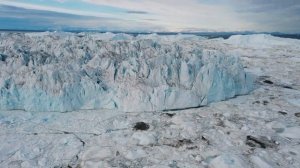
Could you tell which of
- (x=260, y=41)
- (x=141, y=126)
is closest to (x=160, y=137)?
(x=141, y=126)

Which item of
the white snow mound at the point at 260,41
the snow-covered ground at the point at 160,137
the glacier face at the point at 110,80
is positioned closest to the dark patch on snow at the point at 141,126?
the snow-covered ground at the point at 160,137

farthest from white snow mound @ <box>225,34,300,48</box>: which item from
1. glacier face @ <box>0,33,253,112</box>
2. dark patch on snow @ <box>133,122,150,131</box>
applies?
dark patch on snow @ <box>133,122,150,131</box>

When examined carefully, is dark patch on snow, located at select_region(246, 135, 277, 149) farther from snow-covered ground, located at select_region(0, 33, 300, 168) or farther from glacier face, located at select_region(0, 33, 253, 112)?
glacier face, located at select_region(0, 33, 253, 112)

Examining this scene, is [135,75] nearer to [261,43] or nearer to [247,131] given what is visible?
[247,131]

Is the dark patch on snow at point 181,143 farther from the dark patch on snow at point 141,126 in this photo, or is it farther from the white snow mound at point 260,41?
the white snow mound at point 260,41

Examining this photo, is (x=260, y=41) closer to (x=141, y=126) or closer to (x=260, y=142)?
(x=260, y=142)

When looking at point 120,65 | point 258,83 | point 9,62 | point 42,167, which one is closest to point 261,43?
point 258,83
